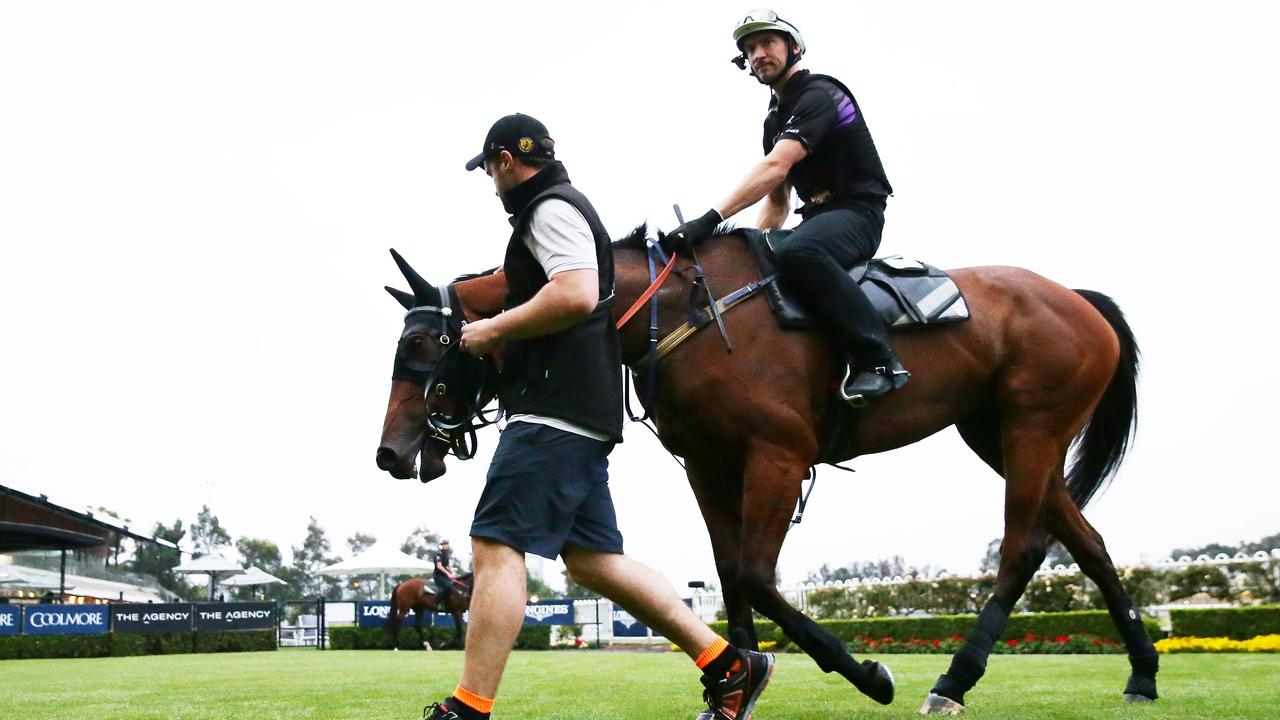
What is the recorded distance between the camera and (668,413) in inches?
203

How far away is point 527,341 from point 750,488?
120 centimetres

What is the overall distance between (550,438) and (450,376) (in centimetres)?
58

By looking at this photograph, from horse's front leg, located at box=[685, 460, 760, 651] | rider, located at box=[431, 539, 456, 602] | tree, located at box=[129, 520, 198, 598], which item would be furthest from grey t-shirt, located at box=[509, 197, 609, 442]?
tree, located at box=[129, 520, 198, 598]

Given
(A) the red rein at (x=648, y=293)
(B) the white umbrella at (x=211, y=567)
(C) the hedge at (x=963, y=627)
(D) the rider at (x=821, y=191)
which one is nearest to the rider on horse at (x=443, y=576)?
(C) the hedge at (x=963, y=627)

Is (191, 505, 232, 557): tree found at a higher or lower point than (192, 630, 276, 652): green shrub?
higher

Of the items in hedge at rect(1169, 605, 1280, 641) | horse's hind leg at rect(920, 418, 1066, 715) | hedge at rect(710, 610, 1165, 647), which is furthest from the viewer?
hedge at rect(710, 610, 1165, 647)

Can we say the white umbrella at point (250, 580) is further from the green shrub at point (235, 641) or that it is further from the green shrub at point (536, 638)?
the green shrub at point (536, 638)

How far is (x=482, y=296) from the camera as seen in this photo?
4.76m

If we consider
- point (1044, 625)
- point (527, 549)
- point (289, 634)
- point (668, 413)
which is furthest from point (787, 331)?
point (289, 634)

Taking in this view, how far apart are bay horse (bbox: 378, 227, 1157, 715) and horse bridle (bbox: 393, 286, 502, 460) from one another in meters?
0.01

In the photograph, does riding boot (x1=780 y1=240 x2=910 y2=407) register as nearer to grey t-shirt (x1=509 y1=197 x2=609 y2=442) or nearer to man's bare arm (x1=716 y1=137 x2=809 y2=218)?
man's bare arm (x1=716 y1=137 x2=809 y2=218)

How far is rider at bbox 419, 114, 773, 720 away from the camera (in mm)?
3980

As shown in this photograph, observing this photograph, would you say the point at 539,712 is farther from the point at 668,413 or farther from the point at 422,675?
the point at 422,675

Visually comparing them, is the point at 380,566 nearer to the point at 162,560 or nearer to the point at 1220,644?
the point at 1220,644
